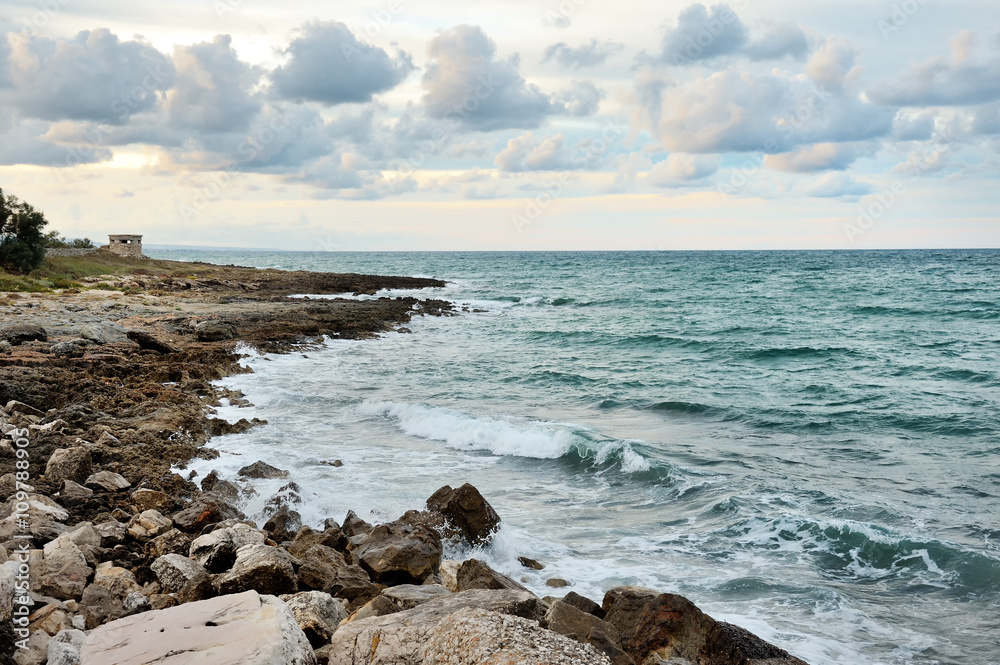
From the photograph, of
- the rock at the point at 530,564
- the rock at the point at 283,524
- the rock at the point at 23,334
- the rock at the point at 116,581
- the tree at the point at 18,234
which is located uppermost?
the tree at the point at 18,234

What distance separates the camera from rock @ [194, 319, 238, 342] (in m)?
26.1

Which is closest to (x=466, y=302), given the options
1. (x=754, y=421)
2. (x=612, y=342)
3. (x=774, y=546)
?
(x=612, y=342)

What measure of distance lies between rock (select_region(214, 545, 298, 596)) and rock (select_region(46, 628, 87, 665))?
158cm

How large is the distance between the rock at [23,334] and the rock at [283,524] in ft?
46.4

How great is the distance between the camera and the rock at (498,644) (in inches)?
151

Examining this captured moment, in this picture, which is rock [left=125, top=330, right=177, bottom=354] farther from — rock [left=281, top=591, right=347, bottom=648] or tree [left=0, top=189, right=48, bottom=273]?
tree [left=0, top=189, right=48, bottom=273]

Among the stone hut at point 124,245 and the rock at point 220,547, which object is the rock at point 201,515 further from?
the stone hut at point 124,245

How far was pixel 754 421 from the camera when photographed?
1753cm

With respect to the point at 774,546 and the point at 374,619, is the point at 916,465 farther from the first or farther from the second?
the point at 374,619

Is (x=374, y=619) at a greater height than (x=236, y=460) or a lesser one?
greater

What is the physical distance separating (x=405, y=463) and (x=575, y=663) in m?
10.6

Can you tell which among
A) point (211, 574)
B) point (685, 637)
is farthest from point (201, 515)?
point (685, 637)

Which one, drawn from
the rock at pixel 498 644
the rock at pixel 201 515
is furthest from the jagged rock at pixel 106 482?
the rock at pixel 498 644

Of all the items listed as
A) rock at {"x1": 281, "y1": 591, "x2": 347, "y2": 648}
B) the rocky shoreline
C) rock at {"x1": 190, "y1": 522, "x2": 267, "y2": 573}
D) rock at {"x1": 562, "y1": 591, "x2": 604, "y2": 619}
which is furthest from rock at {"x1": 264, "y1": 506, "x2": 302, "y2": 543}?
rock at {"x1": 562, "y1": 591, "x2": 604, "y2": 619}
